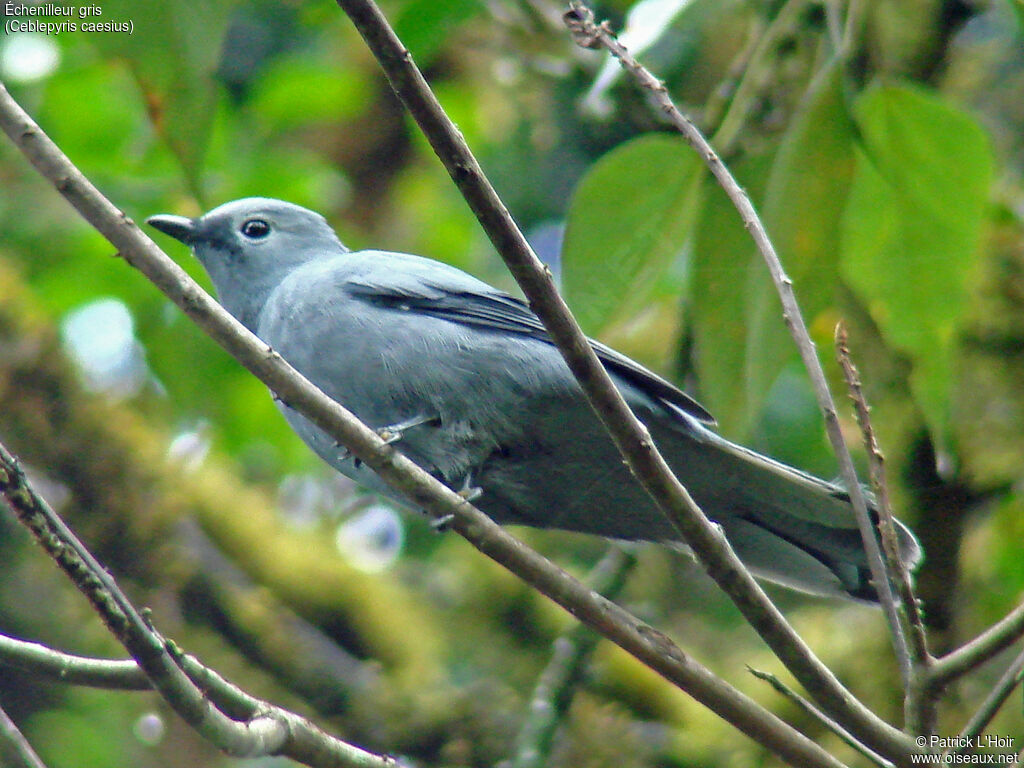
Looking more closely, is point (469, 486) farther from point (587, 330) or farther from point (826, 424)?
point (826, 424)

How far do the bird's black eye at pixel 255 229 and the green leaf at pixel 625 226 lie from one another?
1.30m

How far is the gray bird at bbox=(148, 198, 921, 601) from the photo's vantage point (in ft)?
10.6

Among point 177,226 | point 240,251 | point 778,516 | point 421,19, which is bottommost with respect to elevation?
point 778,516

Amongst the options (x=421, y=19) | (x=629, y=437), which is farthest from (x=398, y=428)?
(x=421, y=19)

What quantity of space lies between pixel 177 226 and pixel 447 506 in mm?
2084

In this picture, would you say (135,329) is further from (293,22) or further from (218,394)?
(293,22)

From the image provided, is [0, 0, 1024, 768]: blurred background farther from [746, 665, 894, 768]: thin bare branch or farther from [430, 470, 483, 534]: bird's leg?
[746, 665, 894, 768]: thin bare branch

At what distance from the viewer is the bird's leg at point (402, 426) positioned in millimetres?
3086

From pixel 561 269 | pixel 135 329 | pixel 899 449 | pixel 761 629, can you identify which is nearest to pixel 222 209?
pixel 135 329

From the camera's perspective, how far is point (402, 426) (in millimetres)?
3160

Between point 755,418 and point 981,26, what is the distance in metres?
3.74

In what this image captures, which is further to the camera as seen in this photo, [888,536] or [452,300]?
[452,300]

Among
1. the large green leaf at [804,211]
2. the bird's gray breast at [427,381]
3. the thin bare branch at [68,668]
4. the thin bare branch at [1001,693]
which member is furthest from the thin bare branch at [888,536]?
the thin bare branch at [68,668]

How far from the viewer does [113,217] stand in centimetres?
207
